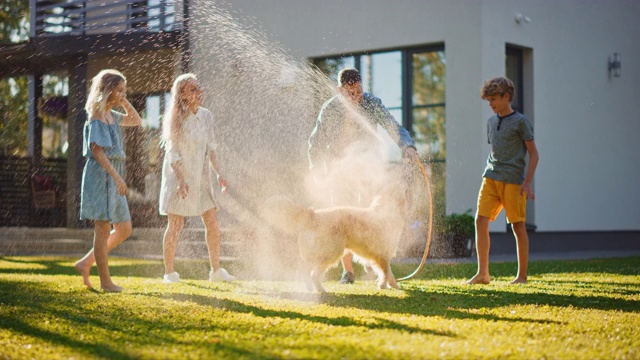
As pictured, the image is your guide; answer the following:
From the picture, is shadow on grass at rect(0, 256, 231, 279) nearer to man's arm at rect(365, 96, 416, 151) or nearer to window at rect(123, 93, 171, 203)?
man's arm at rect(365, 96, 416, 151)

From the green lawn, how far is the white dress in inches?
28.9

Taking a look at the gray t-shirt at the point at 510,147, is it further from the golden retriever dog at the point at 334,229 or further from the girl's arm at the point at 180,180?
the girl's arm at the point at 180,180

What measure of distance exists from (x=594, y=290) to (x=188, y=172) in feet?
12.3

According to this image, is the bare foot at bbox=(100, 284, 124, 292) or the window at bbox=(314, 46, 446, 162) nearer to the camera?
the bare foot at bbox=(100, 284, 124, 292)

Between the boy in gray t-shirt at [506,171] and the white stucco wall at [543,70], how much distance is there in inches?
208

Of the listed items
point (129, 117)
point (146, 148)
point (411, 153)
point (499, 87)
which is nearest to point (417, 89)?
point (499, 87)

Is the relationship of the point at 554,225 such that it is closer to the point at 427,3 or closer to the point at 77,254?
the point at 427,3

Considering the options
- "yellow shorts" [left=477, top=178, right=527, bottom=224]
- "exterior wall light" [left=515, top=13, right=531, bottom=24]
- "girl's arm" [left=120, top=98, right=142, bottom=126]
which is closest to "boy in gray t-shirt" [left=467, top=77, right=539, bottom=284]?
"yellow shorts" [left=477, top=178, right=527, bottom=224]

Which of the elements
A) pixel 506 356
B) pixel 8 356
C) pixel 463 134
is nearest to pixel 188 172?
pixel 8 356

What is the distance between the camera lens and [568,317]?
15.0ft

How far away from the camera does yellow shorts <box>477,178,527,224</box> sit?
6.74 m

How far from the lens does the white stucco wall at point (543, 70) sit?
12297 millimetres

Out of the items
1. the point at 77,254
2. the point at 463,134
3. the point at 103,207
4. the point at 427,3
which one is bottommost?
the point at 77,254

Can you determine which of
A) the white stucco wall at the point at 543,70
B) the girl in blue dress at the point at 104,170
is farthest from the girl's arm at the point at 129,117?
A: the white stucco wall at the point at 543,70
